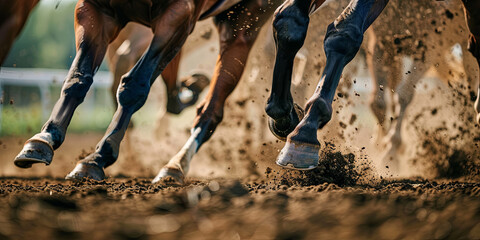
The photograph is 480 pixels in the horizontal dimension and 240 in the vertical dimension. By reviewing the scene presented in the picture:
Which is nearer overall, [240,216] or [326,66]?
[240,216]

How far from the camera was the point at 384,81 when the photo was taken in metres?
6.41

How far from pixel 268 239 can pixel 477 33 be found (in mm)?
2944

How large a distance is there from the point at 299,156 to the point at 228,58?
230 cm

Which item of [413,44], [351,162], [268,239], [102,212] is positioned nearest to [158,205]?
[102,212]

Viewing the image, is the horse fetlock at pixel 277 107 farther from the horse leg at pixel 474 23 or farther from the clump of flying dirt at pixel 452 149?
the clump of flying dirt at pixel 452 149

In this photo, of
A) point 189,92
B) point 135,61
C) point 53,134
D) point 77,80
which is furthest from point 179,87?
point 53,134

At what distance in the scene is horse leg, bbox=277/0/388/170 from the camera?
2713 millimetres

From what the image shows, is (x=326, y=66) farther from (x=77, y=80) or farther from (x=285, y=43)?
(x=77, y=80)

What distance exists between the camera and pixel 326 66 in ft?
9.47

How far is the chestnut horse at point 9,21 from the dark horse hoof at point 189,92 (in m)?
2.25

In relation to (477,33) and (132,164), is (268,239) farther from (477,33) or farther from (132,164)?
(132,164)

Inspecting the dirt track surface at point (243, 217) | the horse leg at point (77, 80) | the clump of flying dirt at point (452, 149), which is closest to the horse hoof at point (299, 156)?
the dirt track surface at point (243, 217)

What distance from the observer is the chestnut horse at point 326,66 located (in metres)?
2.73

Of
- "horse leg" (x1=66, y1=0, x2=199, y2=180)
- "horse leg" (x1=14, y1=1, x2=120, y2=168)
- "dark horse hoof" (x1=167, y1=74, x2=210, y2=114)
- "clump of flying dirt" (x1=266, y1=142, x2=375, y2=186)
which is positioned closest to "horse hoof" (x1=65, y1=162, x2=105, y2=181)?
"horse leg" (x1=66, y1=0, x2=199, y2=180)
